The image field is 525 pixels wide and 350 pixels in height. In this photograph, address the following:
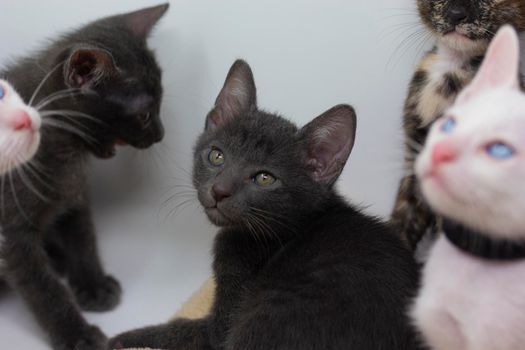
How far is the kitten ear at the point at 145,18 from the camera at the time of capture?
1.88m

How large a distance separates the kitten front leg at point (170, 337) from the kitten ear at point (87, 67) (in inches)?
27.4

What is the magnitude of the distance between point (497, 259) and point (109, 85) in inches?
45.7

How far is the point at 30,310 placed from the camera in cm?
173

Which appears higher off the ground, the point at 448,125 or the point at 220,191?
the point at 448,125

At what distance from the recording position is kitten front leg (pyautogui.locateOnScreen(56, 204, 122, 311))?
1905mm

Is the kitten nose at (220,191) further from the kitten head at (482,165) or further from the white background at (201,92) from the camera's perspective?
the white background at (201,92)

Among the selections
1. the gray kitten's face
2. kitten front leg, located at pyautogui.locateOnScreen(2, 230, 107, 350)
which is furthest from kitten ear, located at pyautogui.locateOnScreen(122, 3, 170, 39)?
kitten front leg, located at pyautogui.locateOnScreen(2, 230, 107, 350)

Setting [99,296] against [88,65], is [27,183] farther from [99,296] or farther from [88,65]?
[99,296]

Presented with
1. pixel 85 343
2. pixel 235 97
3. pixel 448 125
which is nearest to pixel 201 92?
pixel 235 97

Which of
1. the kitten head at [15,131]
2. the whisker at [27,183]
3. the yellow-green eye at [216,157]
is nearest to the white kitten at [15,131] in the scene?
the kitten head at [15,131]

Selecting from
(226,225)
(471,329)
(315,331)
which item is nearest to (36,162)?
(226,225)

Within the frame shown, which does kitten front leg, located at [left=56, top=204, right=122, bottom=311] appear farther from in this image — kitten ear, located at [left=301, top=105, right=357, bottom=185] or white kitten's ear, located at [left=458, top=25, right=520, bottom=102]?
white kitten's ear, located at [left=458, top=25, right=520, bottom=102]

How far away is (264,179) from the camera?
1.38 m

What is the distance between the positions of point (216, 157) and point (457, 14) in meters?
0.67
